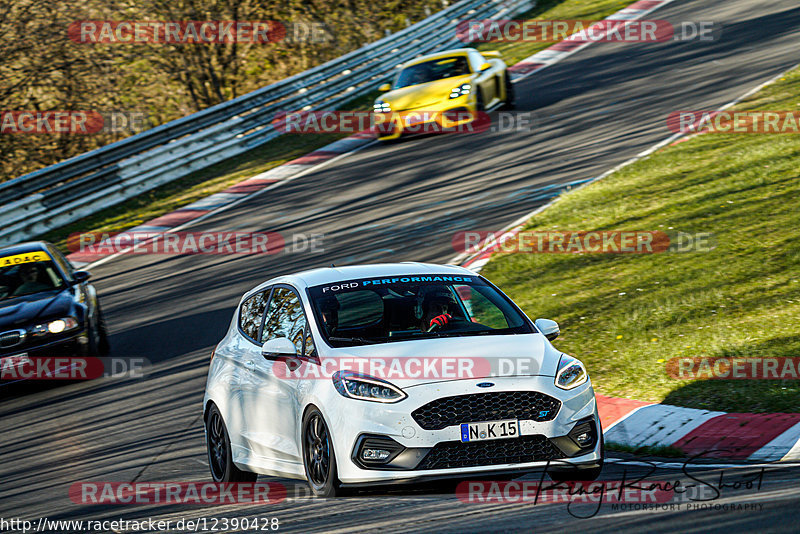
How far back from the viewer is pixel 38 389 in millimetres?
11680

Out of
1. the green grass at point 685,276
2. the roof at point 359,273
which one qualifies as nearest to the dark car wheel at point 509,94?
the green grass at point 685,276

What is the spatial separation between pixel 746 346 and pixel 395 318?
11.6ft

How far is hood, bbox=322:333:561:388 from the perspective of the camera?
6.55 meters

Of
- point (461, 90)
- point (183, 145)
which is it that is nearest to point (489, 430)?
point (461, 90)

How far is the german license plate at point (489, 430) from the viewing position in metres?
6.33

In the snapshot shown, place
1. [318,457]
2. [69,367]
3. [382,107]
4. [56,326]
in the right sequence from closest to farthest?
[318,457], [56,326], [69,367], [382,107]

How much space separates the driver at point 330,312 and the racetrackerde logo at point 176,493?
1.17m

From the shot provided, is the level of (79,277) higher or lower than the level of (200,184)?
higher

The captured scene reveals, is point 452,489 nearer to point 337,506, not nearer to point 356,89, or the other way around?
point 337,506

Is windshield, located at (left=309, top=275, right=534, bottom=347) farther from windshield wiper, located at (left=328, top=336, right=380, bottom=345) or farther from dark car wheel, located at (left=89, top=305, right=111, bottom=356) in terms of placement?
dark car wheel, located at (left=89, top=305, right=111, bottom=356)

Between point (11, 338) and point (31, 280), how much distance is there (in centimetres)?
133

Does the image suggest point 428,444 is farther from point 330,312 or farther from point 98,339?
point 98,339

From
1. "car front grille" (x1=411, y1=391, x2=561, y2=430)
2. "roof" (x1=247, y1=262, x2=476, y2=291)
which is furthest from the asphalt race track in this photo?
"roof" (x1=247, y1=262, x2=476, y2=291)

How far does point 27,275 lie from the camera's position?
12.6 meters
